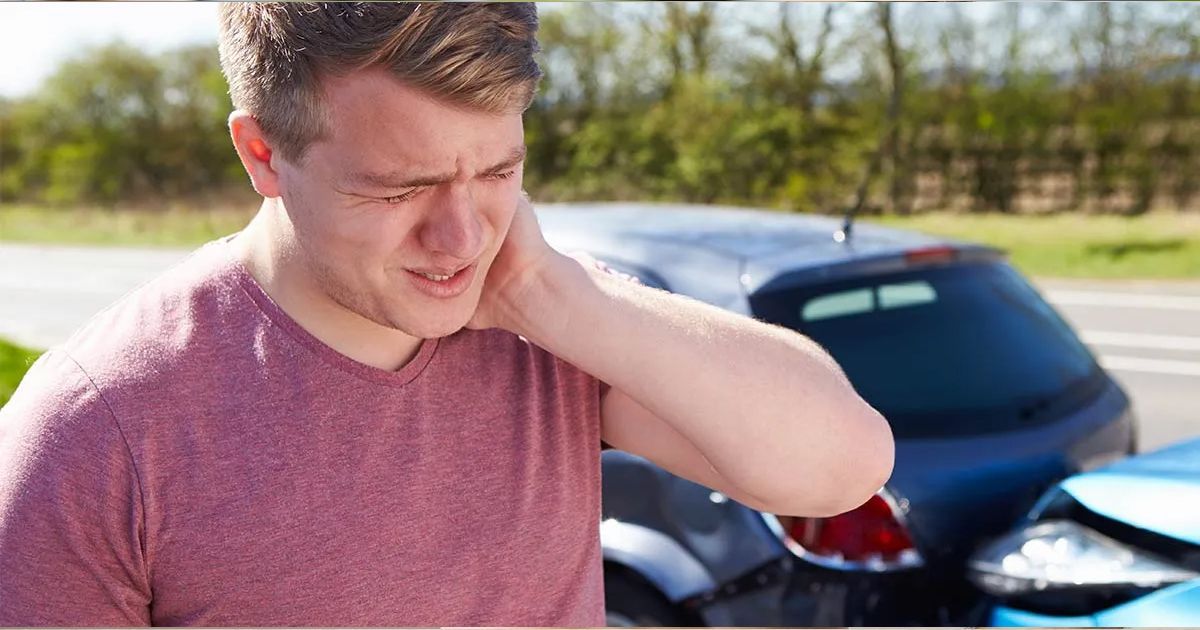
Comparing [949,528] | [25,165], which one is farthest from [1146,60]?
[25,165]

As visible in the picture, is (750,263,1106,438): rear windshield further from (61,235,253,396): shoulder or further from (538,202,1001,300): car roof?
(61,235,253,396): shoulder

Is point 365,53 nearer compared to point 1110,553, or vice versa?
point 365,53

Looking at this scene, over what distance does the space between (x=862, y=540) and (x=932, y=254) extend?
0.84 meters

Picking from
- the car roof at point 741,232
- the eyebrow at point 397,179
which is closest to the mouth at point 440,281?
the eyebrow at point 397,179

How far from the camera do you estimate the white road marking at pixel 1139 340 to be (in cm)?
902

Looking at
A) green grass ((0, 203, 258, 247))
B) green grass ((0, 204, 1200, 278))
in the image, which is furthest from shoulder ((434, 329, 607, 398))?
green grass ((0, 203, 258, 247))

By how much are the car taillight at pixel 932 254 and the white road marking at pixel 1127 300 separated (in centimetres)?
854

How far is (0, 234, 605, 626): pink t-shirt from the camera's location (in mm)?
1177

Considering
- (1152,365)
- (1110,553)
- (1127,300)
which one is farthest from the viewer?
(1127,300)

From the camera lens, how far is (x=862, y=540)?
263 cm

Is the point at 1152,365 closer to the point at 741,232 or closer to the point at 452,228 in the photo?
the point at 741,232

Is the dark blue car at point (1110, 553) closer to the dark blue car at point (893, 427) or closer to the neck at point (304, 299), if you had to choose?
the dark blue car at point (893, 427)

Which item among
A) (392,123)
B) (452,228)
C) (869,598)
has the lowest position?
(869,598)

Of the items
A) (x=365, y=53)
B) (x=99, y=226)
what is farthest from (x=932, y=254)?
(x=99, y=226)
